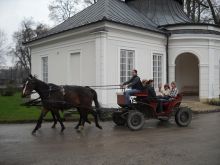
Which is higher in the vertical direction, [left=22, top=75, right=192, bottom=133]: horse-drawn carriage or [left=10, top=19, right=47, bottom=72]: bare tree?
[left=10, top=19, right=47, bottom=72]: bare tree

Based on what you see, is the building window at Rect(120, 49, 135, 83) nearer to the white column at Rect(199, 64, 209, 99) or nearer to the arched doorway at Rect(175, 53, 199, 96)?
the white column at Rect(199, 64, 209, 99)

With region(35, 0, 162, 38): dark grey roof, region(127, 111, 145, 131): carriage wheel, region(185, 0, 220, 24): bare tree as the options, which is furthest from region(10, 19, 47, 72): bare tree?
region(127, 111, 145, 131): carriage wheel

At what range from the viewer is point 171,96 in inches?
503

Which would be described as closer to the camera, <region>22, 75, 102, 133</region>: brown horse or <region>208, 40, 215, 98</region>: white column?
<region>22, 75, 102, 133</region>: brown horse

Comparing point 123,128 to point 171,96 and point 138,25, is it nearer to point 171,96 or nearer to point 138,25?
point 171,96

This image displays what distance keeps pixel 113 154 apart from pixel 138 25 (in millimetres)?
11761

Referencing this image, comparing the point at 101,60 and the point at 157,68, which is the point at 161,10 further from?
the point at 101,60

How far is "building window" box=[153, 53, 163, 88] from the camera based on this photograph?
2006cm

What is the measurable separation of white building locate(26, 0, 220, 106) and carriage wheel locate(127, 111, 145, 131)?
17.3ft

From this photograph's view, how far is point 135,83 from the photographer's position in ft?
38.8

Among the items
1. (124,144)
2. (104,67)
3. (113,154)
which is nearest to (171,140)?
(124,144)

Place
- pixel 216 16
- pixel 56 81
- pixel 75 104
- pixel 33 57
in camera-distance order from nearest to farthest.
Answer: pixel 75 104
pixel 56 81
pixel 33 57
pixel 216 16

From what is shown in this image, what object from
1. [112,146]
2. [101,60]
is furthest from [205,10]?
[112,146]

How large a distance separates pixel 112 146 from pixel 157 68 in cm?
1203
